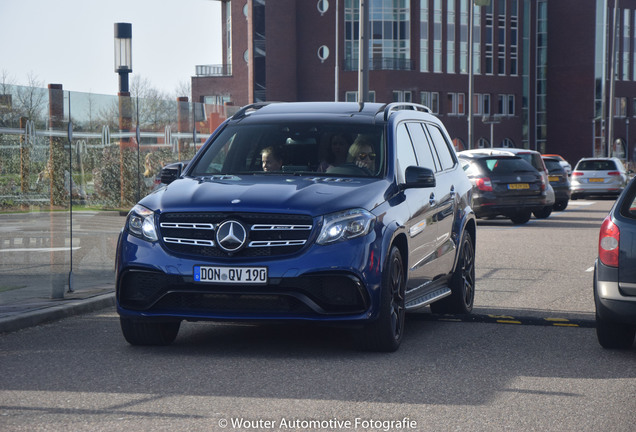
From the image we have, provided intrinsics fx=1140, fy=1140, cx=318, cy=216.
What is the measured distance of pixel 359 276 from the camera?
728 centimetres

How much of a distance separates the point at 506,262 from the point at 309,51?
6860 centimetres

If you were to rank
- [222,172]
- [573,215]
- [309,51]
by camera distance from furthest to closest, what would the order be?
1. [309,51]
2. [573,215]
3. [222,172]

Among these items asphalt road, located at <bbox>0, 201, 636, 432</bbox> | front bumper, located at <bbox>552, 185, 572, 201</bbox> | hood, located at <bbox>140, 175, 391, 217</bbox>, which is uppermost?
hood, located at <bbox>140, 175, 391, 217</bbox>

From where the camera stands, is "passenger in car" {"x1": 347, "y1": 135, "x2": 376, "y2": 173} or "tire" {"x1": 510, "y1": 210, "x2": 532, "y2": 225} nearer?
"passenger in car" {"x1": 347, "y1": 135, "x2": 376, "y2": 173}

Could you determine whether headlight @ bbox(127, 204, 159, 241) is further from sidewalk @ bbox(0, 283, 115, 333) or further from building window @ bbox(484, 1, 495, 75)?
building window @ bbox(484, 1, 495, 75)

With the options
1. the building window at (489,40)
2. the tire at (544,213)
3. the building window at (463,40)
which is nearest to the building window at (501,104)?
the building window at (489,40)

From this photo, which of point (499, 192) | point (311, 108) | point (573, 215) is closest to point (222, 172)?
point (311, 108)

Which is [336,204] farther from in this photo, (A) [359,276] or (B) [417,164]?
(B) [417,164]

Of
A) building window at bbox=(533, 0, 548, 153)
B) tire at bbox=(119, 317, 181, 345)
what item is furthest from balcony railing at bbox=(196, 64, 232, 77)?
tire at bbox=(119, 317, 181, 345)

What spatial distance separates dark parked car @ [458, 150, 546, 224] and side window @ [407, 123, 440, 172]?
1437 centimetres

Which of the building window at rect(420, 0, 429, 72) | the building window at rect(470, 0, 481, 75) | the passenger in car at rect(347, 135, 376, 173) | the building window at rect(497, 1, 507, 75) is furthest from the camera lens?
the building window at rect(497, 1, 507, 75)

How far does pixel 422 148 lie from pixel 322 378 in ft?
10.5

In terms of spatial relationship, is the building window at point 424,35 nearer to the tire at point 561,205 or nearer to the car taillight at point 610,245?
the tire at point 561,205

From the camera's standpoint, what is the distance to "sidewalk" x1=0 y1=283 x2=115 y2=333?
352 inches
